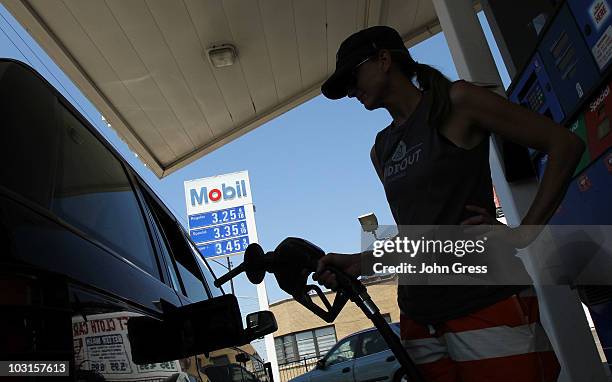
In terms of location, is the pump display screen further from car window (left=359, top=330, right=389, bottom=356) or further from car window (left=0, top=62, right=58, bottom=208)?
car window (left=359, top=330, right=389, bottom=356)

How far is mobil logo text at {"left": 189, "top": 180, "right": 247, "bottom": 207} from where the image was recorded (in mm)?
17047

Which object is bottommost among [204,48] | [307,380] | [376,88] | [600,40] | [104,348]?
[307,380]

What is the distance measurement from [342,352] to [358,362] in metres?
0.59

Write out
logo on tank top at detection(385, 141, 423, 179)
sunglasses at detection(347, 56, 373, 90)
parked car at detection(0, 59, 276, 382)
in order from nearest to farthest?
parked car at detection(0, 59, 276, 382), logo on tank top at detection(385, 141, 423, 179), sunglasses at detection(347, 56, 373, 90)

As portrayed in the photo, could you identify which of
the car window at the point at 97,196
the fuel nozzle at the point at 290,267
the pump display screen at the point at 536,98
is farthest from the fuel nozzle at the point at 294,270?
the pump display screen at the point at 536,98

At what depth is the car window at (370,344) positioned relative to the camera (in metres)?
10.5

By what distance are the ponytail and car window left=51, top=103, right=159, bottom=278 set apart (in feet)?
3.25

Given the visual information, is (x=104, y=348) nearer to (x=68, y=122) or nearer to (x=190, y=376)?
(x=190, y=376)

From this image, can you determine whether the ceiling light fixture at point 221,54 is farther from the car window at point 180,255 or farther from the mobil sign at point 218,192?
the mobil sign at point 218,192

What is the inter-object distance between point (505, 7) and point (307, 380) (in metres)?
9.46

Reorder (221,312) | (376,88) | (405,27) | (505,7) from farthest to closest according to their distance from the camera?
(405,27)
(505,7)
(376,88)
(221,312)

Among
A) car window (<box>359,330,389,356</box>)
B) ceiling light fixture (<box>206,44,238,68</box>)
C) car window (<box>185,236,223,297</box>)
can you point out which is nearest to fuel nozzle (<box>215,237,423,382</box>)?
car window (<box>185,236,223,297</box>)

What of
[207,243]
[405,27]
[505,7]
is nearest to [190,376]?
[505,7]

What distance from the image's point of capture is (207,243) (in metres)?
16.0
